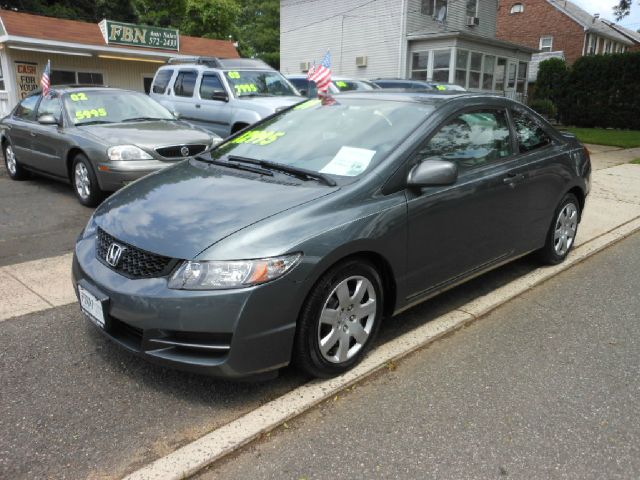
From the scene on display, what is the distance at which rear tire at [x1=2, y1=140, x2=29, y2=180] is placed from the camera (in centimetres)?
876

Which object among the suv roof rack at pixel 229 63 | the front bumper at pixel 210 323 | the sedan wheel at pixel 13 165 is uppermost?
the suv roof rack at pixel 229 63

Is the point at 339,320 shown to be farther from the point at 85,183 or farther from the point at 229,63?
the point at 229,63

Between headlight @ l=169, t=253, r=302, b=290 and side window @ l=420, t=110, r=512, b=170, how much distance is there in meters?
1.39

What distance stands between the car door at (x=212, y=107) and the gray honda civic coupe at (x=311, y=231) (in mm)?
5575

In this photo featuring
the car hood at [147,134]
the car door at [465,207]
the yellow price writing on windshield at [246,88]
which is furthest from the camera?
the yellow price writing on windshield at [246,88]

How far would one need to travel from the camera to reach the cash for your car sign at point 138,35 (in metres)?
19.4

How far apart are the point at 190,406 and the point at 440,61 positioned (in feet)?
70.3

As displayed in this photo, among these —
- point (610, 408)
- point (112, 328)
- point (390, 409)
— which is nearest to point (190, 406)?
point (112, 328)

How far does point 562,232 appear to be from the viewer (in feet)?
16.9

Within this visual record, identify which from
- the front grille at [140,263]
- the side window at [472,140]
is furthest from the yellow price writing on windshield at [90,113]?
the side window at [472,140]

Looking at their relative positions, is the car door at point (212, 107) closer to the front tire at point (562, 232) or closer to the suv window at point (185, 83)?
the suv window at point (185, 83)

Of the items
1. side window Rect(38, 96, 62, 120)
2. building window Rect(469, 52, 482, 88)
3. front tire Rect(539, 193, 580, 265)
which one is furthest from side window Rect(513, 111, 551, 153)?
building window Rect(469, 52, 482, 88)

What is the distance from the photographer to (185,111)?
10.7 metres

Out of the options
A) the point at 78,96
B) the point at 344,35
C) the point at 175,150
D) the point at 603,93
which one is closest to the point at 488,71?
the point at 603,93
